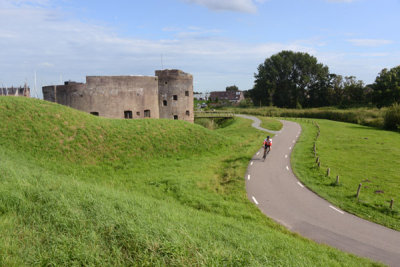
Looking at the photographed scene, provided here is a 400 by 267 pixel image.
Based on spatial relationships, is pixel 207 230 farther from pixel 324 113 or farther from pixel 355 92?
pixel 355 92

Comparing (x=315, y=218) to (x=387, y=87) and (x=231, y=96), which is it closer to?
(x=387, y=87)

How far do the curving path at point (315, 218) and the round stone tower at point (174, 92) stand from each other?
21893 millimetres

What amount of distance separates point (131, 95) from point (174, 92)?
23.9ft

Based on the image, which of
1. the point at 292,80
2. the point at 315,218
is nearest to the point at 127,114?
the point at 315,218

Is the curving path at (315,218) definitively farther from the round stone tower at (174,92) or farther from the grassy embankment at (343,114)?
the grassy embankment at (343,114)

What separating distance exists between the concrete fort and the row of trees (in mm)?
51649

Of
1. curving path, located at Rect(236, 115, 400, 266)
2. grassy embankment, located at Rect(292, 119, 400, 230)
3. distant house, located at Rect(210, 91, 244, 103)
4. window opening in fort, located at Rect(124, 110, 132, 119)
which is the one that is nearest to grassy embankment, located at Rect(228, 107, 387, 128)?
grassy embankment, located at Rect(292, 119, 400, 230)

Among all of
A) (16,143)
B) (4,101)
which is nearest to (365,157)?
(16,143)

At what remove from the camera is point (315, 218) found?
37.4 ft

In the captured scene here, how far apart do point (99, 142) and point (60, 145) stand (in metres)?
2.84

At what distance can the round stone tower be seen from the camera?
36875mm

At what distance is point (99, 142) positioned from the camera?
20922mm

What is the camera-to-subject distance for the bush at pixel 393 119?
39344 mm

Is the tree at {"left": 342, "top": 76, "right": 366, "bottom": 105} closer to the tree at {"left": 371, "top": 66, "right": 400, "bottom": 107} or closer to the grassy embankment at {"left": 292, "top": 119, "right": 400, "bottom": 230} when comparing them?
the tree at {"left": 371, "top": 66, "right": 400, "bottom": 107}
